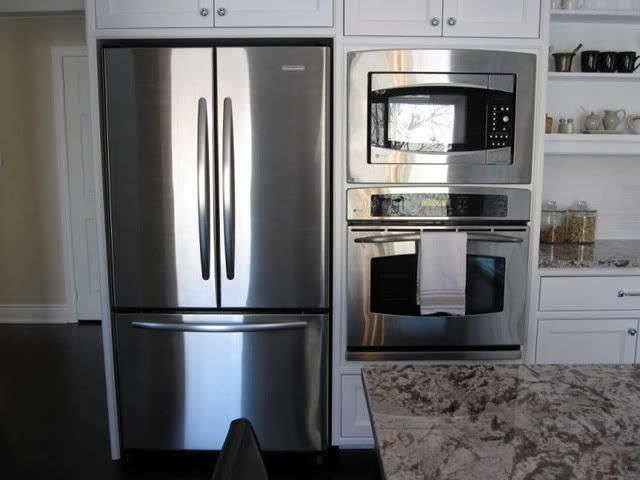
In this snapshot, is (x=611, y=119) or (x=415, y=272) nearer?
(x=415, y=272)

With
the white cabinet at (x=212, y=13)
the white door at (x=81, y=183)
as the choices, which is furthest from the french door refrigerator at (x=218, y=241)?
the white door at (x=81, y=183)

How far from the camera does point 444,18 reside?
2.01 m

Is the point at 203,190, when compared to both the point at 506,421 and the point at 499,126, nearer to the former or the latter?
the point at 499,126

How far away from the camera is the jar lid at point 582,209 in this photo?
2.70 metres

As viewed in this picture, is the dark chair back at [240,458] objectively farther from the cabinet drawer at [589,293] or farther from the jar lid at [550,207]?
the jar lid at [550,207]

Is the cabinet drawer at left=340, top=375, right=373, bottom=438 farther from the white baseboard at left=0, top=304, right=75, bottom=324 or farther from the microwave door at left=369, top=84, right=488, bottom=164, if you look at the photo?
the white baseboard at left=0, top=304, right=75, bottom=324

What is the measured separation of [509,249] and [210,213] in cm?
123

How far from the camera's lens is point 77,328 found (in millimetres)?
4188

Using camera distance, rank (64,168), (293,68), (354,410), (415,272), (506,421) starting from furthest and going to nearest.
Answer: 1. (64,168)
2. (354,410)
3. (415,272)
4. (293,68)
5. (506,421)

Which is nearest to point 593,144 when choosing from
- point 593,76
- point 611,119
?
point 611,119

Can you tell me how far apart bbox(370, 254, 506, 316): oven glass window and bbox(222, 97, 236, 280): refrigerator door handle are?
580 mm

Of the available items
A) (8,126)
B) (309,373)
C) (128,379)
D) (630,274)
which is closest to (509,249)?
(630,274)

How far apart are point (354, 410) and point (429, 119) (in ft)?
4.17

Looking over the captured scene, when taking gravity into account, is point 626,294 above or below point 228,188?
below
